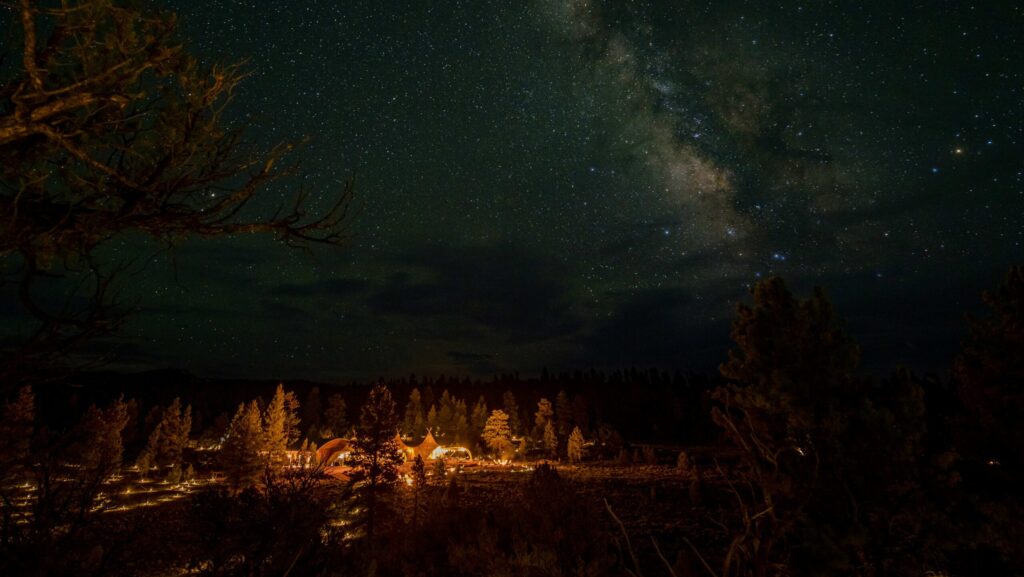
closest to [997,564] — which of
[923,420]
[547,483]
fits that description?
[923,420]

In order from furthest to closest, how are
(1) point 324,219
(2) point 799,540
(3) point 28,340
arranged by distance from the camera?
1. (2) point 799,540
2. (1) point 324,219
3. (3) point 28,340

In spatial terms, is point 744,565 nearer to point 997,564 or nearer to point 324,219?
point 324,219

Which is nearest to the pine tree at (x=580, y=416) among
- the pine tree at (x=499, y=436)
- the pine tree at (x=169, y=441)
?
the pine tree at (x=499, y=436)

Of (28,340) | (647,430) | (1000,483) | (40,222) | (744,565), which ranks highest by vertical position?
(40,222)

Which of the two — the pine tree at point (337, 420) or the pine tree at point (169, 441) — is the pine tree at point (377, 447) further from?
the pine tree at point (337, 420)

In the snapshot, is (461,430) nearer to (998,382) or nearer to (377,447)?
(377,447)

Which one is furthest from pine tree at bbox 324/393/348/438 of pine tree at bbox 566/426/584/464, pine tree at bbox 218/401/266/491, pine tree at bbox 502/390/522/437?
pine tree at bbox 218/401/266/491

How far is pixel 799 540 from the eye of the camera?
10438 mm

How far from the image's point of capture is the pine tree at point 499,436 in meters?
54.4

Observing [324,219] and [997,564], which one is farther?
[997,564]

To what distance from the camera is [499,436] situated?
5472 centimetres

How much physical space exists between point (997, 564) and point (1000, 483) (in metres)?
2.04

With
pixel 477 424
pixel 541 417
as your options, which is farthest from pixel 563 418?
pixel 477 424

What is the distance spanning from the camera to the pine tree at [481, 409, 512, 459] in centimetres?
5438
